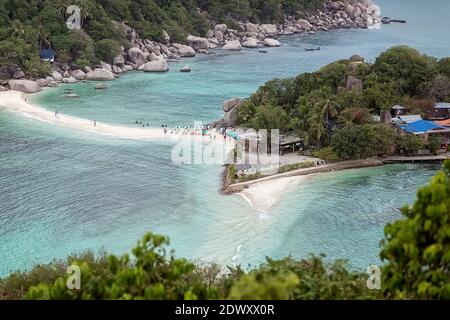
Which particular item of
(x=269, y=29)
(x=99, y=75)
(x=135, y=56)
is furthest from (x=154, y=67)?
(x=269, y=29)

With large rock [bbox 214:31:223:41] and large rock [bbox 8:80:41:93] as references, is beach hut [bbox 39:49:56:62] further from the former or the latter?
large rock [bbox 214:31:223:41]

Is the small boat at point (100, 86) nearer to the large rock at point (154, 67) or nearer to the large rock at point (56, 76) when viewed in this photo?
the large rock at point (56, 76)

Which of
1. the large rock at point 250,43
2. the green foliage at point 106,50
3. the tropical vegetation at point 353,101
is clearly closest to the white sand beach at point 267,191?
the tropical vegetation at point 353,101

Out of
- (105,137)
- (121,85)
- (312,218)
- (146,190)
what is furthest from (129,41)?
(312,218)

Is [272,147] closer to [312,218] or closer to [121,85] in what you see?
[312,218]

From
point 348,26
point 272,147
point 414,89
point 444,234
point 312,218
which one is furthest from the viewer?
point 348,26
